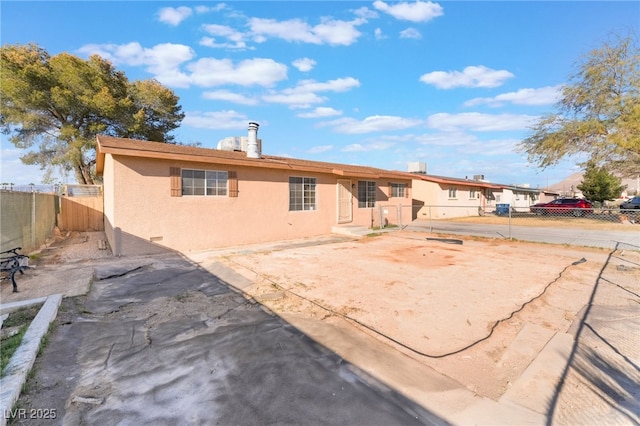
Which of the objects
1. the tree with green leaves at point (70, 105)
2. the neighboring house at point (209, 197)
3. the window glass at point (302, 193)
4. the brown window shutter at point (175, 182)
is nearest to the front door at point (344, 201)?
the neighboring house at point (209, 197)

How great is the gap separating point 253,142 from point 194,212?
3.91 m

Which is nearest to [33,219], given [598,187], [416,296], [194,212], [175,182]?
[175,182]

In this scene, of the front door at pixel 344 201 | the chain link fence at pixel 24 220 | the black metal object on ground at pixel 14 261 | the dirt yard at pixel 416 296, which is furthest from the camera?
the front door at pixel 344 201

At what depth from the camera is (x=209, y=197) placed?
33.0 feet

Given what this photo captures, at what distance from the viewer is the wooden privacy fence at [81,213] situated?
48.4 feet

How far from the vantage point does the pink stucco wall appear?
8.55 m

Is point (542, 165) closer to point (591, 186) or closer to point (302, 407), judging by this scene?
point (591, 186)

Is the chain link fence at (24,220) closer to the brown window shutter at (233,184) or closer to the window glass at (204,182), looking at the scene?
the window glass at (204,182)

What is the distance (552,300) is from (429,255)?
3955 millimetres

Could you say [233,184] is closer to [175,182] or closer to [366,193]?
[175,182]

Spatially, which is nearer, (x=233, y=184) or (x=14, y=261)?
(x=14, y=261)

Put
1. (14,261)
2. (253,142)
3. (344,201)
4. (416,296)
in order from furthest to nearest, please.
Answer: (344,201)
(253,142)
(14,261)
(416,296)

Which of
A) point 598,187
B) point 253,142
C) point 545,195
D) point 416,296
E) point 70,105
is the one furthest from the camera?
point 545,195

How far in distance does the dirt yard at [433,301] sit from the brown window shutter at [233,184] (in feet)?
7.83
